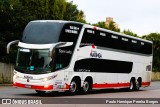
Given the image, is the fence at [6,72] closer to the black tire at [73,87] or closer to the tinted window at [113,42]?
the tinted window at [113,42]

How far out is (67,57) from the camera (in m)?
21.8

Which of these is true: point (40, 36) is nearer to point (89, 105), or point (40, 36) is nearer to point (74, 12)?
point (89, 105)

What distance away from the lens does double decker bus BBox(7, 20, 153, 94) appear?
68.0 feet

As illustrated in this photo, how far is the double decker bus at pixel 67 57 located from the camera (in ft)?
68.0

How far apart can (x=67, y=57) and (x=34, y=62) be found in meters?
1.83

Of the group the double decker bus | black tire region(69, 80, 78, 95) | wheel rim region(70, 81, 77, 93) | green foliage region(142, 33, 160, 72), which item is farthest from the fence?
green foliage region(142, 33, 160, 72)

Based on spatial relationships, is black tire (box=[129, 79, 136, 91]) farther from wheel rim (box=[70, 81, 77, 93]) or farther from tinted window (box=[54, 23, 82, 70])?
tinted window (box=[54, 23, 82, 70])

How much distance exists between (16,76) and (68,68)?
262 cm

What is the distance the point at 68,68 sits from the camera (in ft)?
71.8

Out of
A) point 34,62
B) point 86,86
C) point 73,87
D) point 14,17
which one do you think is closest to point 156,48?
point 14,17

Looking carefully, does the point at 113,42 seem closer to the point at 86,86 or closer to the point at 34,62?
the point at 86,86

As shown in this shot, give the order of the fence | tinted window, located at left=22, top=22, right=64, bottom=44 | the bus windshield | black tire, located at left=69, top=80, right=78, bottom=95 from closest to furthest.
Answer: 1. the bus windshield
2. tinted window, located at left=22, top=22, right=64, bottom=44
3. black tire, located at left=69, top=80, right=78, bottom=95
4. the fence

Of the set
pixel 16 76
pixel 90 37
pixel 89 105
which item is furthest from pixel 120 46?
pixel 89 105

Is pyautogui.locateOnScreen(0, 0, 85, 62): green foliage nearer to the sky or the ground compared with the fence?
nearer to the sky
